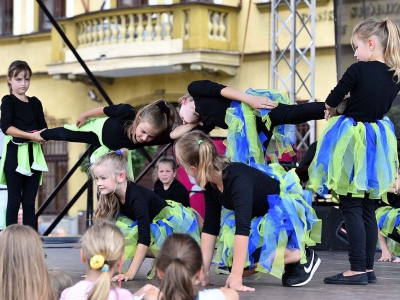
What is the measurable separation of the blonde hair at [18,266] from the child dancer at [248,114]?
214 centimetres

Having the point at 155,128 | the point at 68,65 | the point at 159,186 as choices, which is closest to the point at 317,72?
the point at 68,65

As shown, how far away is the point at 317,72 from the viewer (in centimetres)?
1584

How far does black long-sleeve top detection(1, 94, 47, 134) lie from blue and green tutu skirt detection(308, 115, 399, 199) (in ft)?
8.47

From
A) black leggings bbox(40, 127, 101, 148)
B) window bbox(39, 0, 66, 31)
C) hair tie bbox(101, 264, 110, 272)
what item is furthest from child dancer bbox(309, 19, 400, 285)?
window bbox(39, 0, 66, 31)

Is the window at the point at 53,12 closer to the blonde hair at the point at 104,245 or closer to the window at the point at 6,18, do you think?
the window at the point at 6,18

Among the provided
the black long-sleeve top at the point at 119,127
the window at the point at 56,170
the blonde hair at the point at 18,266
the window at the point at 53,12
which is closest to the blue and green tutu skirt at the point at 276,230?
the black long-sleeve top at the point at 119,127

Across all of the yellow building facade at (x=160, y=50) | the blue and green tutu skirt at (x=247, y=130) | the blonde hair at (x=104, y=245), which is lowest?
the blonde hair at (x=104, y=245)

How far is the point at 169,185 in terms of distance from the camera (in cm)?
830

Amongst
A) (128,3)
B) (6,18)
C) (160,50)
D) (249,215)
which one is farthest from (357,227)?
(6,18)

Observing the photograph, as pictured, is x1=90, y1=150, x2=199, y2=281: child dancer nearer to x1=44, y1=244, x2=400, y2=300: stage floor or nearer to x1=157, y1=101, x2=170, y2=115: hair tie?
x1=44, y1=244, x2=400, y2=300: stage floor

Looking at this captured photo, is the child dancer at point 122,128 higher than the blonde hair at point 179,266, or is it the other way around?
the child dancer at point 122,128

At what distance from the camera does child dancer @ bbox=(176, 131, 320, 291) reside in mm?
4762

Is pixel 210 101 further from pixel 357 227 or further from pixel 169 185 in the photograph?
pixel 169 185

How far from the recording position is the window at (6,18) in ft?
66.2
